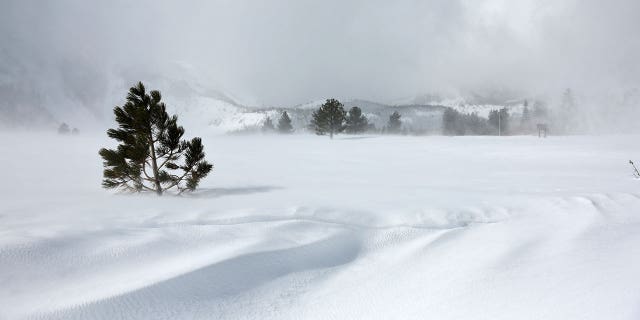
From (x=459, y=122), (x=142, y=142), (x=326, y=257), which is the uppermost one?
(x=459, y=122)

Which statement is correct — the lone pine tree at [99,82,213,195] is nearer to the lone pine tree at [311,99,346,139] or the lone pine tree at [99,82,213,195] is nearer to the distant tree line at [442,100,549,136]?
the lone pine tree at [311,99,346,139]

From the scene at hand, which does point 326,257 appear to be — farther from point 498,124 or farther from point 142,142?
point 498,124

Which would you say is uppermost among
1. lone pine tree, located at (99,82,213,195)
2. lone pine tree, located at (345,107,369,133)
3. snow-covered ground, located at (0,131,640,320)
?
lone pine tree, located at (345,107,369,133)

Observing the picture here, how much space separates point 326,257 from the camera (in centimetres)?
825

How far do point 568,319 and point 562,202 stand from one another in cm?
810

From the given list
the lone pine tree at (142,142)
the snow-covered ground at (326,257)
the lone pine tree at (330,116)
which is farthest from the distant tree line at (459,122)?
the snow-covered ground at (326,257)

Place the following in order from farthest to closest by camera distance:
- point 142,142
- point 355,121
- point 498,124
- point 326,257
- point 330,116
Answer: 1. point 498,124
2. point 355,121
3. point 330,116
4. point 142,142
5. point 326,257

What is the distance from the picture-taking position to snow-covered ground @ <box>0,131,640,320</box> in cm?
596

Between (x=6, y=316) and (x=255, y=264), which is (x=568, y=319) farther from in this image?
(x=6, y=316)

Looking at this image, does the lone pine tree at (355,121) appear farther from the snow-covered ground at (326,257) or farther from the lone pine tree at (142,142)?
the snow-covered ground at (326,257)

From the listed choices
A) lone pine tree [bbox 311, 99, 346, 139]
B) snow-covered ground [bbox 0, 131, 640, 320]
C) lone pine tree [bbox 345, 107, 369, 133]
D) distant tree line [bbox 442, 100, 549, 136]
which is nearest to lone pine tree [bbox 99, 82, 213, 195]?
snow-covered ground [bbox 0, 131, 640, 320]

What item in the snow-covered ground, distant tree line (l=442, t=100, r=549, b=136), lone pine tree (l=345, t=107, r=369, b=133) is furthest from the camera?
distant tree line (l=442, t=100, r=549, b=136)

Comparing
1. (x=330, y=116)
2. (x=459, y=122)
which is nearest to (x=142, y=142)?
(x=330, y=116)

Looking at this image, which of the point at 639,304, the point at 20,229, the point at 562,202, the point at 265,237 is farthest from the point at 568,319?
the point at 20,229
